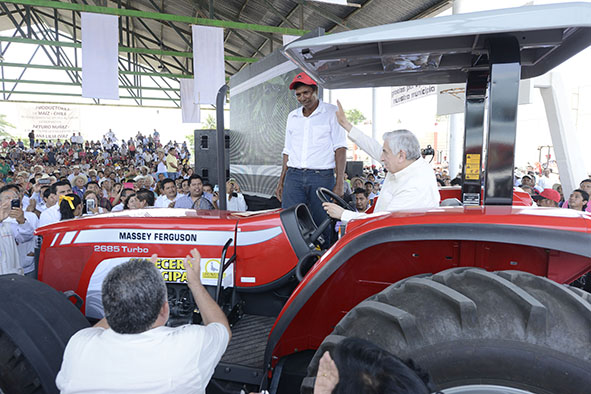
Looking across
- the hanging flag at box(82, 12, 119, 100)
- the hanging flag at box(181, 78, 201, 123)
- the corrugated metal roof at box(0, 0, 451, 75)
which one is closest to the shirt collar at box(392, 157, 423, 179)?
the hanging flag at box(82, 12, 119, 100)

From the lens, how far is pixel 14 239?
11.8 ft

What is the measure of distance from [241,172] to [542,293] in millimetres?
7211

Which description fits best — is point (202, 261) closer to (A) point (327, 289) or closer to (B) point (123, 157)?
(A) point (327, 289)

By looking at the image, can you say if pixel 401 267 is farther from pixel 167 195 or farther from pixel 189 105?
pixel 189 105

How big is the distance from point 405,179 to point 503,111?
547 millimetres

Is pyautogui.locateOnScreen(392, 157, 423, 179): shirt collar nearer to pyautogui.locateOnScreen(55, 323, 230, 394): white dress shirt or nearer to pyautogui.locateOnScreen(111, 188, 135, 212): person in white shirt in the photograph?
pyautogui.locateOnScreen(55, 323, 230, 394): white dress shirt

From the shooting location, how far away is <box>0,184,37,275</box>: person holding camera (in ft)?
10.9

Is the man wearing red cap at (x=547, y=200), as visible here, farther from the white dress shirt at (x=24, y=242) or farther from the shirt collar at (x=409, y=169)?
the white dress shirt at (x=24, y=242)

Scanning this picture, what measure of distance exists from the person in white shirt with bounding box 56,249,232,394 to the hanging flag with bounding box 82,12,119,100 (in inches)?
373

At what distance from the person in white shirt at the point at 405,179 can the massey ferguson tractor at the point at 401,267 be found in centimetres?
27

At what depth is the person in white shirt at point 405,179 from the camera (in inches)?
76.6

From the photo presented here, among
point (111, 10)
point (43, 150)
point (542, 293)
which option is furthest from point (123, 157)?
point (542, 293)

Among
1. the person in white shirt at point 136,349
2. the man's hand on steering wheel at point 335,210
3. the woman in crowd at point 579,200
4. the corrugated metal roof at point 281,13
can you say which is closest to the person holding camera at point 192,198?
the man's hand on steering wheel at point 335,210

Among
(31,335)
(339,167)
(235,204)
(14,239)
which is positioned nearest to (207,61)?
(235,204)
